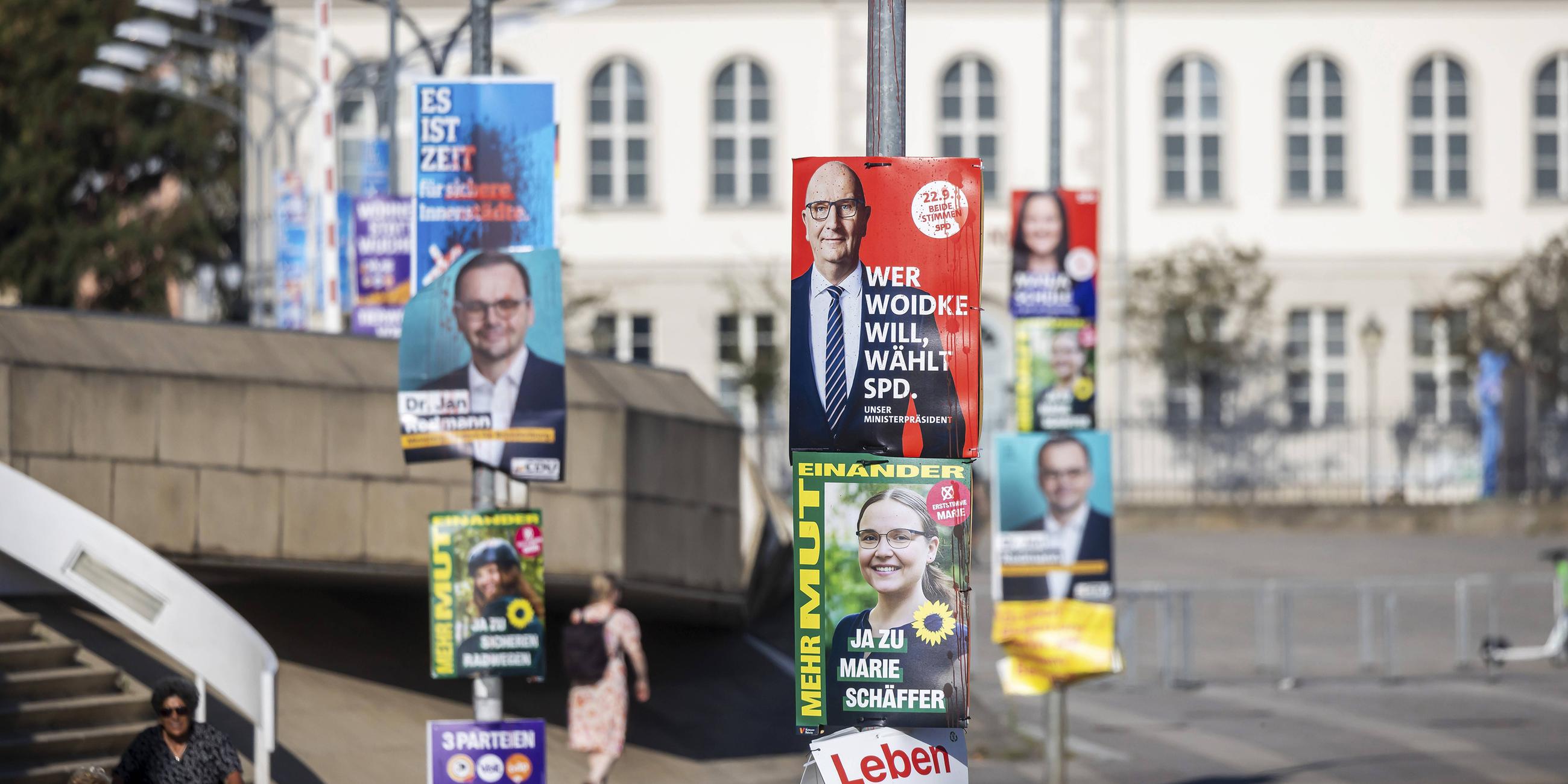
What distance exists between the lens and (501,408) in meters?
10.2

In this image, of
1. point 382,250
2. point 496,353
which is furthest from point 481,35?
point 382,250

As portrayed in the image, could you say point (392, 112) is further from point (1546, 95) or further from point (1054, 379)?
point (1546, 95)

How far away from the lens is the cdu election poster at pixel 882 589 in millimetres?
7457

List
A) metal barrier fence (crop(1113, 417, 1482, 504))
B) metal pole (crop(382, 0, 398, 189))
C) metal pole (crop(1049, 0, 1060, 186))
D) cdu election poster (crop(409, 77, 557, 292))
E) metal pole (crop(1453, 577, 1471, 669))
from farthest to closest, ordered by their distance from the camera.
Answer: metal barrier fence (crop(1113, 417, 1482, 504)) → metal pole (crop(1453, 577, 1471, 669)) → metal pole (crop(382, 0, 398, 189)) → metal pole (crop(1049, 0, 1060, 186)) → cdu election poster (crop(409, 77, 557, 292))

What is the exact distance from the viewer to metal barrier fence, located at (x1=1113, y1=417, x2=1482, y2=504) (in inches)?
1586

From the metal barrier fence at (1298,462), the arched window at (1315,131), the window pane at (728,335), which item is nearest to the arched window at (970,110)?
the window pane at (728,335)

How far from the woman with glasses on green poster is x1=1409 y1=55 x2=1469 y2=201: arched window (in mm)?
38916

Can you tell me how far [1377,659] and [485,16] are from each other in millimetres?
15693

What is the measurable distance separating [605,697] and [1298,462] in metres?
31.0

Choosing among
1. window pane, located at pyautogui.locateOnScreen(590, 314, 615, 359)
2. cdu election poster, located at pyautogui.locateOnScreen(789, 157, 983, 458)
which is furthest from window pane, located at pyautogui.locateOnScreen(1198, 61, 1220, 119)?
cdu election poster, located at pyautogui.locateOnScreen(789, 157, 983, 458)

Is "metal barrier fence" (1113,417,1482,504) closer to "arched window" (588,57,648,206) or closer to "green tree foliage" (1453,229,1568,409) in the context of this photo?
"green tree foliage" (1453,229,1568,409)

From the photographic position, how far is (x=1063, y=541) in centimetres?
1413

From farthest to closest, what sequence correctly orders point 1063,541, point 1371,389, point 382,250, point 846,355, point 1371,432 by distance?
point 1371,389, point 1371,432, point 382,250, point 1063,541, point 846,355

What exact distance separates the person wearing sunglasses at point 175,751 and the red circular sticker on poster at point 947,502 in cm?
345
